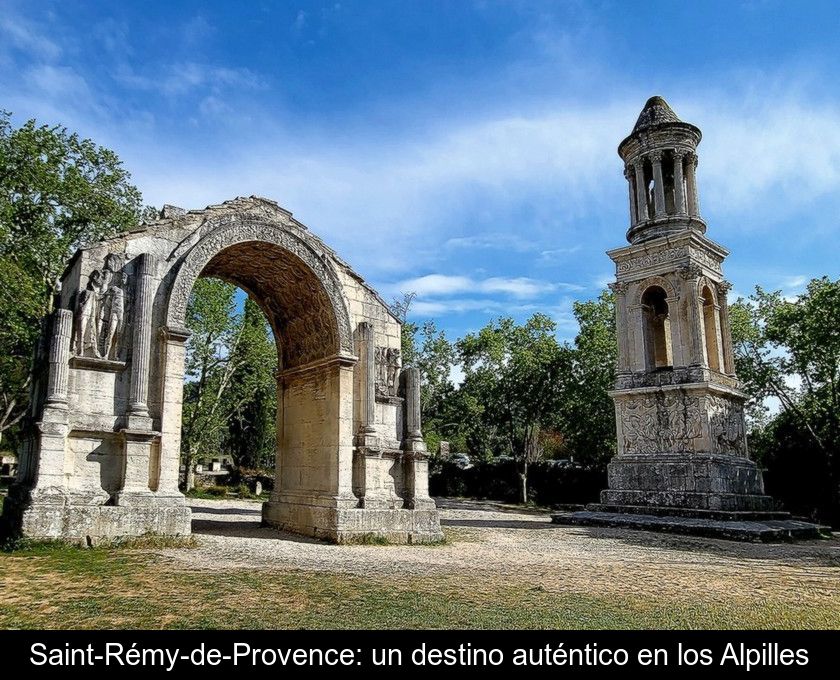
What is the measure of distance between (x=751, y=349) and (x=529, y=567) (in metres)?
22.2

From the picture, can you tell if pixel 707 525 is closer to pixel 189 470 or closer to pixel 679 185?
pixel 679 185

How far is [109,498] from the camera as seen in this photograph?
9711 millimetres

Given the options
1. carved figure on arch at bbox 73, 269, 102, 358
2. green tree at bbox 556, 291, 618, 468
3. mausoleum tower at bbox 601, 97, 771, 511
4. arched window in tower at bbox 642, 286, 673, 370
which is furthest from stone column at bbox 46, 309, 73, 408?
green tree at bbox 556, 291, 618, 468

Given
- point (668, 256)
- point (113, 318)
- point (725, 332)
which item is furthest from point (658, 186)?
point (113, 318)

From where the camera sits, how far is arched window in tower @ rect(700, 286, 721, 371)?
18.3 metres

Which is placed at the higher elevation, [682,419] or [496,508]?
[682,419]

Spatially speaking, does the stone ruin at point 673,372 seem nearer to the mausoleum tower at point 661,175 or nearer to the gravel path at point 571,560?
the mausoleum tower at point 661,175

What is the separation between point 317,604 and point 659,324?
16.3m

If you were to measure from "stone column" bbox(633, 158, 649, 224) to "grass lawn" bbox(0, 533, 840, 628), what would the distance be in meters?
14.4

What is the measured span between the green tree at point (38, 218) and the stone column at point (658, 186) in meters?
16.7

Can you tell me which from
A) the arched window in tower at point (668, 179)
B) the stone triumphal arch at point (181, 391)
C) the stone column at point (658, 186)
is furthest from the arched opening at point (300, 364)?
the arched window in tower at point (668, 179)

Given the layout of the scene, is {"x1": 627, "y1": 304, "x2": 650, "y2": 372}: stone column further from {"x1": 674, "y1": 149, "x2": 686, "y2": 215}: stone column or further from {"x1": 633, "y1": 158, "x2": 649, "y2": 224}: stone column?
{"x1": 674, "y1": 149, "x2": 686, "y2": 215}: stone column

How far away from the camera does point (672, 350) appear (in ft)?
59.1
